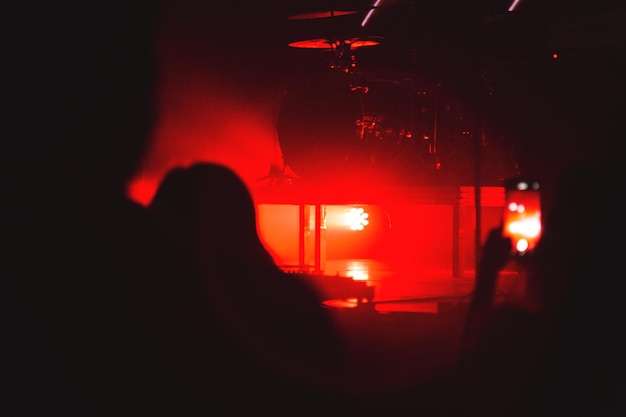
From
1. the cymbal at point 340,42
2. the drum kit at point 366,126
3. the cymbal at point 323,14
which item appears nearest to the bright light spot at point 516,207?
the cymbal at point 323,14

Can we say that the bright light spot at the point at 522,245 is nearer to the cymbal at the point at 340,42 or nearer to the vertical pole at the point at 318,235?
the cymbal at the point at 340,42

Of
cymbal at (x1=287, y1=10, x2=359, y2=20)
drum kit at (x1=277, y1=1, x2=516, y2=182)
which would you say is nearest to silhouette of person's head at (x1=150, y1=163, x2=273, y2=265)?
cymbal at (x1=287, y1=10, x2=359, y2=20)

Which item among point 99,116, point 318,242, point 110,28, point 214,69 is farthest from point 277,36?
point 99,116

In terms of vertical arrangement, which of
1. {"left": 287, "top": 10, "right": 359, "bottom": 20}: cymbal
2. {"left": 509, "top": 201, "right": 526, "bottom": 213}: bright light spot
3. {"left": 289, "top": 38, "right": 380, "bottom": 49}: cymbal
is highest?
{"left": 287, "top": 10, "right": 359, "bottom": 20}: cymbal

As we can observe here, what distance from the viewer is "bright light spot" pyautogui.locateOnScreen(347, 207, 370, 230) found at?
4848mm

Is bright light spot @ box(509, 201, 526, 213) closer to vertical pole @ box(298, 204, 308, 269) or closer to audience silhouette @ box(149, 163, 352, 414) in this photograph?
audience silhouette @ box(149, 163, 352, 414)

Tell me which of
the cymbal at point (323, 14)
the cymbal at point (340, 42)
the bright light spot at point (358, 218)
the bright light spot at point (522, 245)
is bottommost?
the bright light spot at point (522, 245)

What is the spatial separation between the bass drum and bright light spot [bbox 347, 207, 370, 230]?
0.99 meters

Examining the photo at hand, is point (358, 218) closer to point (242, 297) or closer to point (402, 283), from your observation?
point (402, 283)

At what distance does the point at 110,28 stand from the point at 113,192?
0.90m

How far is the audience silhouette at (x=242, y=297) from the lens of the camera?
1.29 meters

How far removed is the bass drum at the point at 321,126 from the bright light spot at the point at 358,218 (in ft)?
3.25

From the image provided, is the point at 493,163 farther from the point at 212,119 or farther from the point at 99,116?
the point at 99,116

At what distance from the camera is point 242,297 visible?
4.50 ft
